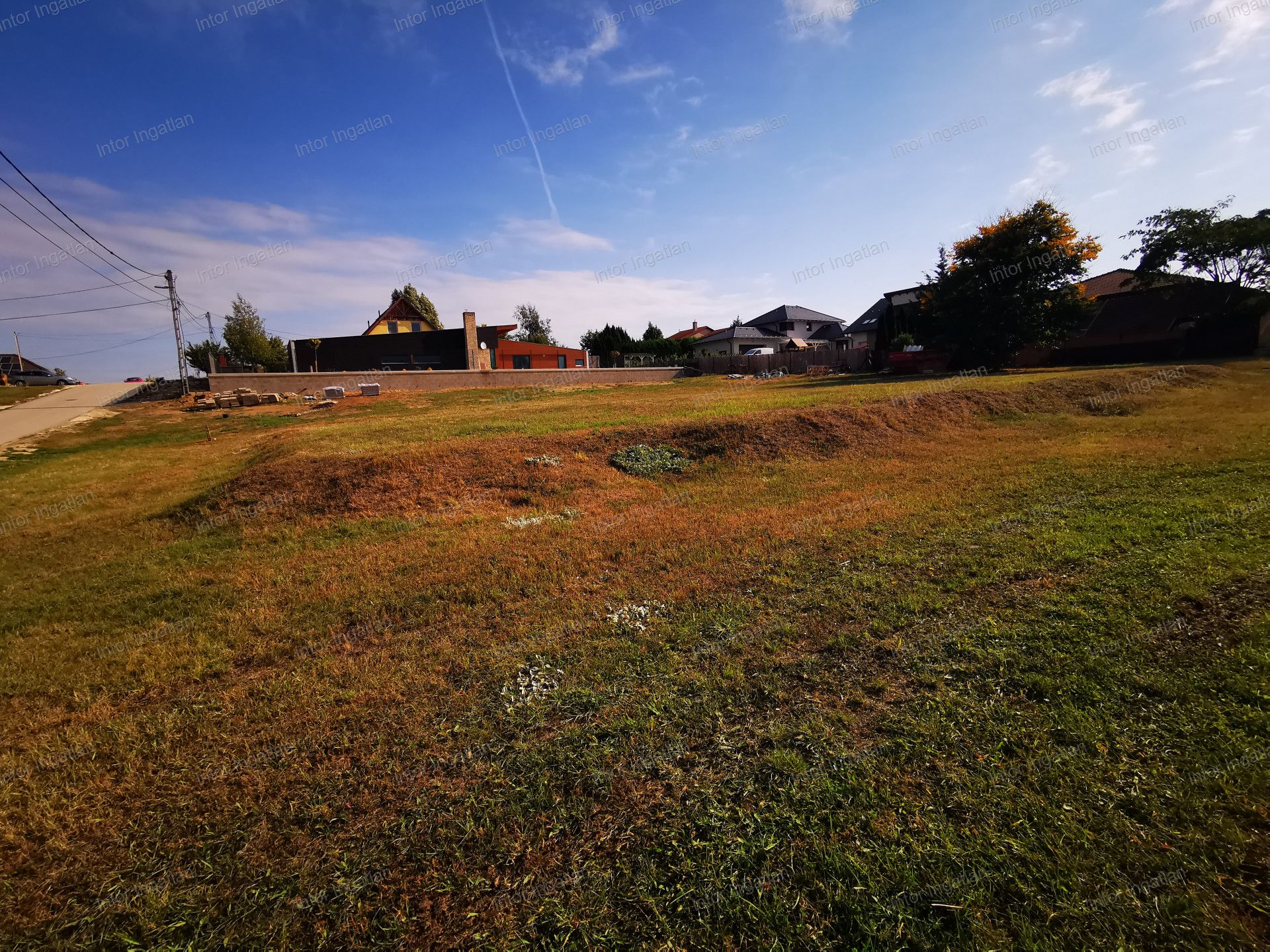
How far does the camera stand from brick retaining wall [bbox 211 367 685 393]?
1091 inches

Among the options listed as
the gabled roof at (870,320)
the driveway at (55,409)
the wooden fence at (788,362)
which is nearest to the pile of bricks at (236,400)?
the driveway at (55,409)

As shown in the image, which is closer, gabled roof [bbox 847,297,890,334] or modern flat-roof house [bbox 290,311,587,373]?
modern flat-roof house [bbox 290,311,587,373]

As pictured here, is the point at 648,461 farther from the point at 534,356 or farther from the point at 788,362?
the point at 534,356

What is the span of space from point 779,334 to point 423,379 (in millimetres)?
42465

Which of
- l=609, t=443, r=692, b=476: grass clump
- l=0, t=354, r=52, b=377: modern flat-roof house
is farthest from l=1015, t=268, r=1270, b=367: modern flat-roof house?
l=0, t=354, r=52, b=377: modern flat-roof house

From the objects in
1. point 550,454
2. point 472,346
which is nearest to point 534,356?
point 472,346

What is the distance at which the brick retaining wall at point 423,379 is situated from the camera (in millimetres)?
27703

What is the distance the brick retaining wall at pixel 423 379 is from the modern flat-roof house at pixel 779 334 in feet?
70.6

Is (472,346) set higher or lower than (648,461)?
higher

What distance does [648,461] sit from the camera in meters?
10.6

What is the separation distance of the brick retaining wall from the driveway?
220 inches

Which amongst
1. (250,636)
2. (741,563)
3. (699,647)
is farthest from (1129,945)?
(250,636)

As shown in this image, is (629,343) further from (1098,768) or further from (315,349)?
(1098,768)

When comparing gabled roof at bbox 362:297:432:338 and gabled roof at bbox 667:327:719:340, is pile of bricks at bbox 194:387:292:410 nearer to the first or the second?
gabled roof at bbox 362:297:432:338
